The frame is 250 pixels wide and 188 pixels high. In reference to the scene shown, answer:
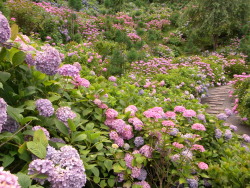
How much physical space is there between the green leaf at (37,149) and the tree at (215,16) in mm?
13071

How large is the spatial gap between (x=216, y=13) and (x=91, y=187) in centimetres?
1287

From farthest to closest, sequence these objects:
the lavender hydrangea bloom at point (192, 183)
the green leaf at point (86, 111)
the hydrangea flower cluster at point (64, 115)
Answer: the lavender hydrangea bloom at point (192, 183) → the green leaf at point (86, 111) → the hydrangea flower cluster at point (64, 115)

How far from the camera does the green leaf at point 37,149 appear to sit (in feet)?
3.34

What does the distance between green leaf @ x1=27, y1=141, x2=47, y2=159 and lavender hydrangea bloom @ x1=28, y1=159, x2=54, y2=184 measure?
0.25 feet

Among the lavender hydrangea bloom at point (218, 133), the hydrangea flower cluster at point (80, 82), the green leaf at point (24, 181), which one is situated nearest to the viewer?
the green leaf at point (24, 181)

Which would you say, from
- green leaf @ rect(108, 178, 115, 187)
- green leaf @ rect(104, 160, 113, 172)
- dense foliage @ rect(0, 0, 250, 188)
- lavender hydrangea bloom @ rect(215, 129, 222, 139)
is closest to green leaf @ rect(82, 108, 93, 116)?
dense foliage @ rect(0, 0, 250, 188)

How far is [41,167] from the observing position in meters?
0.94

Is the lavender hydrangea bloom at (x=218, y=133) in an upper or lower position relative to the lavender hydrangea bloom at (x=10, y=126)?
lower

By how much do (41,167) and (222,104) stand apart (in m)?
6.07

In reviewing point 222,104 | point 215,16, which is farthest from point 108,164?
point 215,16

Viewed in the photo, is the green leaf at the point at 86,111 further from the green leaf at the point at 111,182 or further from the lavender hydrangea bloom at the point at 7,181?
the lavender hydrangea bloom at the point at 7,181

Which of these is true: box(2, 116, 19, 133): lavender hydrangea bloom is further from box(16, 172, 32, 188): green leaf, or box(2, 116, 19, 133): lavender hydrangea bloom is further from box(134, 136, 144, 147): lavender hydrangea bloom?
box(134, 136, 144, 147): lavender hydrangea bloom

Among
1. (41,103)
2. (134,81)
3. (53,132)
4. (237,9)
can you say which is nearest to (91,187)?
(53,132)

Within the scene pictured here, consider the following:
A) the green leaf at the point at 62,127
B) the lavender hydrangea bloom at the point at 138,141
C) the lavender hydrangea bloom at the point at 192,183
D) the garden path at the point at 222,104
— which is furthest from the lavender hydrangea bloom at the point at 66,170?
the garden path at the point at 222,104
